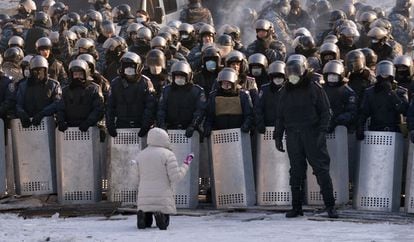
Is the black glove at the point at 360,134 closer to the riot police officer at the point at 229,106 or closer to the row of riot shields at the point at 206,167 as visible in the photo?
the row of riot shields at the point at 206,167

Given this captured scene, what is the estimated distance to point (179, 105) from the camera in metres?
18.9

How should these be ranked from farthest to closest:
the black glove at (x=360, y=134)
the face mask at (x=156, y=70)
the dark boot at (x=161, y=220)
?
the face mask at (x=156, y=70), the black glove at (x=360, y=134), the dark boot at (x=161, y=220)

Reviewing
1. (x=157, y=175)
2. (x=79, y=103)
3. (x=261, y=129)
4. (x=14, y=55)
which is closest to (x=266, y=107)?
(x=261, y=129)

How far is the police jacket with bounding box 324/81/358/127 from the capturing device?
60.2 ft

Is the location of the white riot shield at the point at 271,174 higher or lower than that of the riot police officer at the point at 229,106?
lower

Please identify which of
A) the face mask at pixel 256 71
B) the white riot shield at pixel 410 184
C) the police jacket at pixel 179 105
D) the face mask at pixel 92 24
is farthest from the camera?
the face mask at pixel 92 24

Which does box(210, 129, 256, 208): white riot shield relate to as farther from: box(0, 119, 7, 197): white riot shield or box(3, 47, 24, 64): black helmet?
box(3, 47, 24, 64): black helmet

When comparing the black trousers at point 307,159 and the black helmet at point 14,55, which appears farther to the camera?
the black helmet at point 14,55

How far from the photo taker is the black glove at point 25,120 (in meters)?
19.7

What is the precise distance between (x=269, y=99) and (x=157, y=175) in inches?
114

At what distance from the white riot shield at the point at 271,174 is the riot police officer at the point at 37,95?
293 cm

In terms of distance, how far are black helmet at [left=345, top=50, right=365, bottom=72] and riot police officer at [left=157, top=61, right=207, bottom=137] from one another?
6.59ft

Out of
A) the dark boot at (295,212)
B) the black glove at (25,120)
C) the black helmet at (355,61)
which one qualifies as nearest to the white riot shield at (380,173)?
the dark boot at (295,212)

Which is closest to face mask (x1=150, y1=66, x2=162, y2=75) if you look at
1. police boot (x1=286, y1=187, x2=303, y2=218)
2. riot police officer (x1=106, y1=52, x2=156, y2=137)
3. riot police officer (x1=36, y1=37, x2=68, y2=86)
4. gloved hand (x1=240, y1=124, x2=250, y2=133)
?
riot police officer (x1=106, y1=52, x2=156, y2=137)
